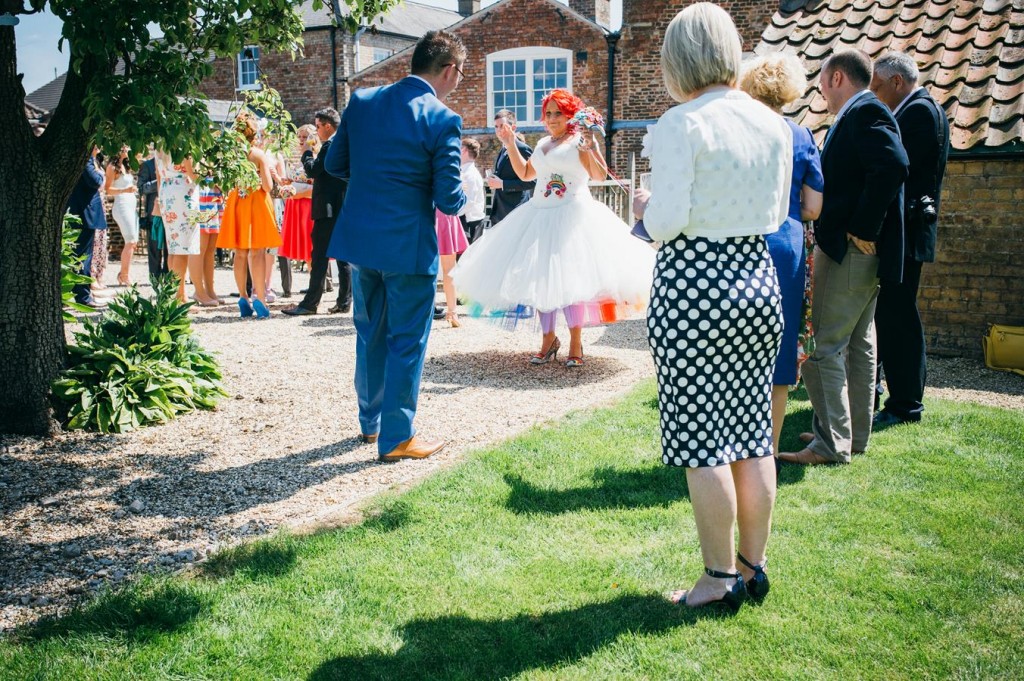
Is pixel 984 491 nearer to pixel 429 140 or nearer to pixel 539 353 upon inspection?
pixel 429 140

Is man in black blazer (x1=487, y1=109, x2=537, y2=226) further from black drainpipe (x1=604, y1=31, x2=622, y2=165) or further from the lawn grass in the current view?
black drainpipe (x1=604, y1=31, x2=622, y2=165)

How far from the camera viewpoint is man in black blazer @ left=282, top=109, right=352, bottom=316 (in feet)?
30.6

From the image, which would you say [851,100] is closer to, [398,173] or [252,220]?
[398,173]

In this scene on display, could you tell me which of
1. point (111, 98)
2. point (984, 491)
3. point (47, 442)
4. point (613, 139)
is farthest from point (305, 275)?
point (984, 491)

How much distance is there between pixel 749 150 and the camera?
2.86 meters

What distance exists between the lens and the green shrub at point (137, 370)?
5.41 m

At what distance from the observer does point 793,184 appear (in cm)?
389

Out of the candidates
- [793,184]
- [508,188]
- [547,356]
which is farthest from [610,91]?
[793,184]

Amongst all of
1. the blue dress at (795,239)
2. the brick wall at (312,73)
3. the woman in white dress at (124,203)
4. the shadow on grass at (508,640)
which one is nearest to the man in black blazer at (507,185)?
the blue dress at (795,239)

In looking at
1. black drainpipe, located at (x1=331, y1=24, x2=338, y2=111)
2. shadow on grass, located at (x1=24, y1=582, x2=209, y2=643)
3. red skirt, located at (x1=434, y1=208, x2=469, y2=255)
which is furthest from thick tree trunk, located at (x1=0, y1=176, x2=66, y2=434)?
black drainpipe, located at (x1=331, y1=24, x2=338, y2=111)

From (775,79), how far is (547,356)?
4080mm

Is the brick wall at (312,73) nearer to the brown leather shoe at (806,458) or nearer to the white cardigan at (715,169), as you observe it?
→ the brown leather shoe at (806,458)

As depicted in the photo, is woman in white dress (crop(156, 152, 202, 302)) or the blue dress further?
woman in white dress (crop(156, 152, 202, 302))

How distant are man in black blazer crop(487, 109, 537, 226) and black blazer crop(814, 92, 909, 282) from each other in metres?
5.18
